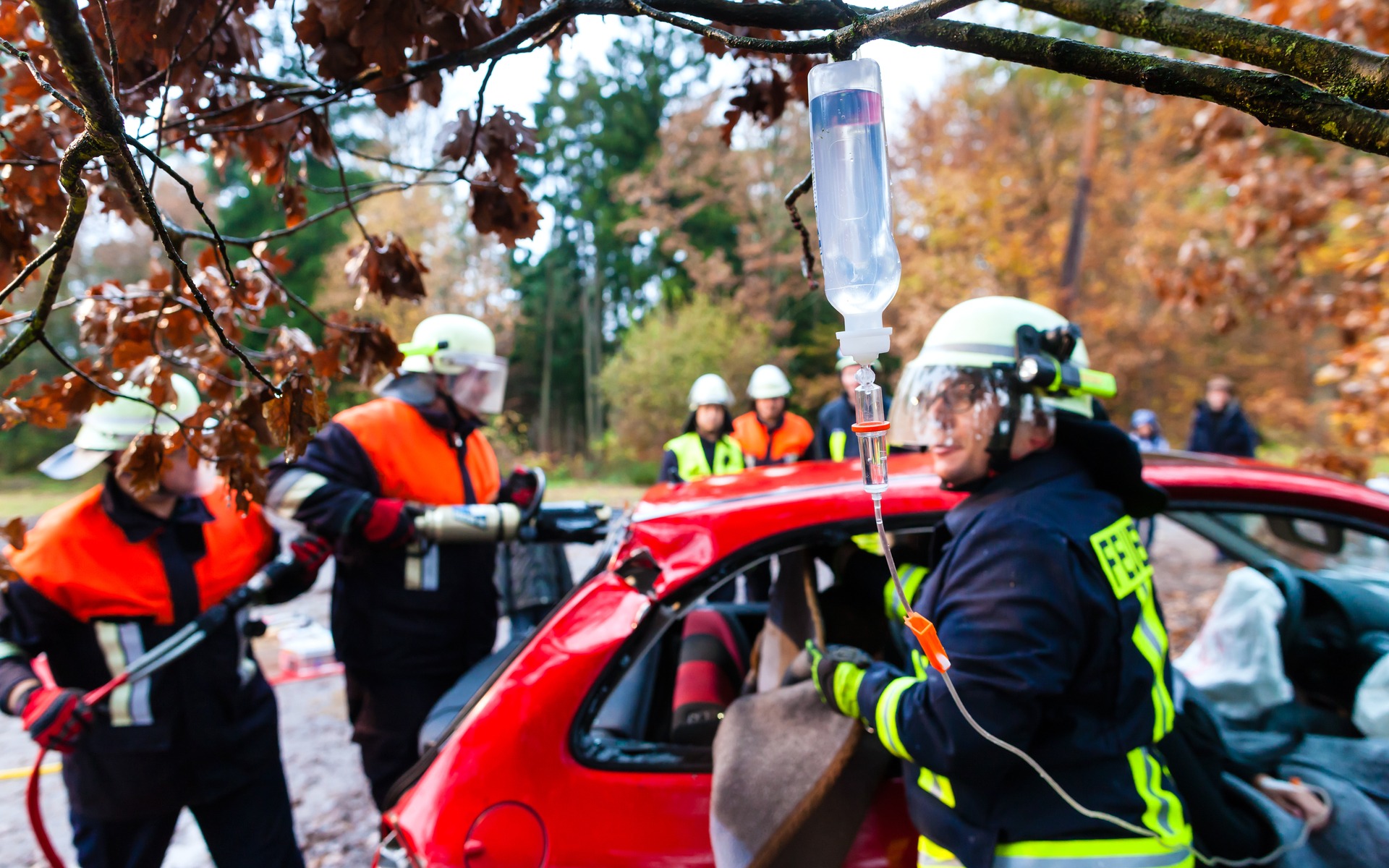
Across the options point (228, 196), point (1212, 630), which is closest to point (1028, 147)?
point (1212, 630)

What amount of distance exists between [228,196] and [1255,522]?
2590 cm

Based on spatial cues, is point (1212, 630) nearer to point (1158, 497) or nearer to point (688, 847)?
point (1158, 497)

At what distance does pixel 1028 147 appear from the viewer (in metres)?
15.6

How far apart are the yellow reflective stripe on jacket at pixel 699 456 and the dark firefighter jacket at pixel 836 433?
0.70m

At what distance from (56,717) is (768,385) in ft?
17.5

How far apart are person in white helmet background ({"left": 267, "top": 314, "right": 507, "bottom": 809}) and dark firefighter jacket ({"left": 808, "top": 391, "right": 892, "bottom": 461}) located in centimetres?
247

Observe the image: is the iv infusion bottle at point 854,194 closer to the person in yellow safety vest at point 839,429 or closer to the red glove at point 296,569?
the red glove at point 296,569

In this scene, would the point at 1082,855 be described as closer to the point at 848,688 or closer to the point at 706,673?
the point at 848,688

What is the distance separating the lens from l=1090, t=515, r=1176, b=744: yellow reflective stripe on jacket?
146 cm

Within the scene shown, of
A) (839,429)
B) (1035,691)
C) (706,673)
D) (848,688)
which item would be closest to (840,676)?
(848,688)

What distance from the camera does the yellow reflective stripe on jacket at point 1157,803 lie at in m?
1.43

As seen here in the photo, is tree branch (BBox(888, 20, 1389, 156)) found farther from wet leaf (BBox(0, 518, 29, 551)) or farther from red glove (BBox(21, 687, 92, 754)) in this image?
red glove (BBox(21, 687, 92, 754))

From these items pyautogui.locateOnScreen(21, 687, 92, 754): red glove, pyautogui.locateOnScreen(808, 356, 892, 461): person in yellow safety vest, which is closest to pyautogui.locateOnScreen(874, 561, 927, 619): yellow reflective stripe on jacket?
pyautogui.locateOnScreen(21, 687, 92, 754): red glove

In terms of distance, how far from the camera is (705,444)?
20.4 ft
